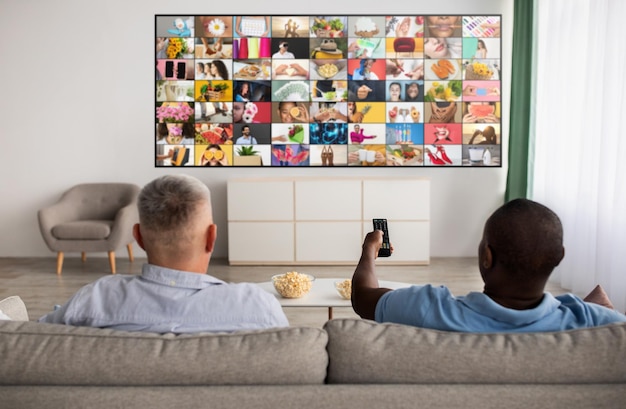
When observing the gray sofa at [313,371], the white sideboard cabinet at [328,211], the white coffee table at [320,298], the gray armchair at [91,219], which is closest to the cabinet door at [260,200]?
the white sideboard cabinet at [328,211]

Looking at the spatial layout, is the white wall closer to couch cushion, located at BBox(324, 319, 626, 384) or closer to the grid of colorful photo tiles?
the grid of colorful photo tiles

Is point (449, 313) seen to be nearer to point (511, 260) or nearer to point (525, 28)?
point (511, 260)

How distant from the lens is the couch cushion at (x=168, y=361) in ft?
4.72

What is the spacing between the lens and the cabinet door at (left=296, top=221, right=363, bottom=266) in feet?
23.8

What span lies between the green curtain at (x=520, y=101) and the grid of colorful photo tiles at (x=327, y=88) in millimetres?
365

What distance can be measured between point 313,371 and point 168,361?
0.31 m

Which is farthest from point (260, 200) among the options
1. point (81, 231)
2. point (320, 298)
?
point (320, 298)

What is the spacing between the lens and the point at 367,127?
773cm

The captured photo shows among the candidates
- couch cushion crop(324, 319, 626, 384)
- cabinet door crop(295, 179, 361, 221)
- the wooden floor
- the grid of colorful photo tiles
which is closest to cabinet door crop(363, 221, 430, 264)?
the wooden floor

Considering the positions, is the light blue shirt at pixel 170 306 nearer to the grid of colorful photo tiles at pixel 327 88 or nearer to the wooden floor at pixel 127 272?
the wooden floor at pixel 127 272

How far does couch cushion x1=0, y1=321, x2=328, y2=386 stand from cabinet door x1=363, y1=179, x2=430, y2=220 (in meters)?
5.81

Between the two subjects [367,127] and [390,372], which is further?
[367,127]

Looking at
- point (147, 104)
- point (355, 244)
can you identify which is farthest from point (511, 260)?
point (147, 104)

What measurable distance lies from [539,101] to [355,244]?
2386 mm
